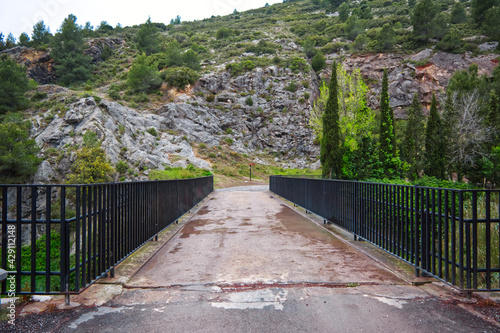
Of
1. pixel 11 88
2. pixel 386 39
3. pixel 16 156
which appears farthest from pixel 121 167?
pixel 386 39

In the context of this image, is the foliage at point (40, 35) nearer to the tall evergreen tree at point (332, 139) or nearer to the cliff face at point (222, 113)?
the cliff face at point (222, 113)

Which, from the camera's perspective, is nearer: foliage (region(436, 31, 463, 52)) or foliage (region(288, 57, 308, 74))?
foliage (region(436, 31, 463, 52))

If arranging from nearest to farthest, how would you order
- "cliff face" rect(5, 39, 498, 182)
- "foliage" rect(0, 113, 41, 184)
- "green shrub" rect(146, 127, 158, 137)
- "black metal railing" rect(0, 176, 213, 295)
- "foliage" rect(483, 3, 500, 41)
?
1. "black metal railing" rect(0, 176, 213, 295)
2. "foliage" rect(0, 113, 41, 184)
3. "cliff face" rect(5, 39, 498, 182)
4. "green shrub" rect(146, 127, 158, 137)
5. "foliage" rect(483, 3, 500, 41)

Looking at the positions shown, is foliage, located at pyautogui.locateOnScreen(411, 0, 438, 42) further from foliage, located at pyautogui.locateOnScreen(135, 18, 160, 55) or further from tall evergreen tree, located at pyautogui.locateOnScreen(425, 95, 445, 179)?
foliage, located at pyautogui.locateOnScreen(135, 18, 160, 55)

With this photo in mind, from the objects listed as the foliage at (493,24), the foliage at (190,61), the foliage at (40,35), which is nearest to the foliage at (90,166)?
the foliage at (190,61)

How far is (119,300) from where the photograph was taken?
11.7ft

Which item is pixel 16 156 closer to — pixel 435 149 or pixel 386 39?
pixel 435 149

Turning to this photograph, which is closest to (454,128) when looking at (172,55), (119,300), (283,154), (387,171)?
(387,171)

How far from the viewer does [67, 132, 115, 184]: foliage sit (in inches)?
1168

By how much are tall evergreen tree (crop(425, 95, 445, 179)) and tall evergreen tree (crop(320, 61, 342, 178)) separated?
14.0 metres

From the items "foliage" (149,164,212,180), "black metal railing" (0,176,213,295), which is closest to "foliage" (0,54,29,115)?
"foliage" (149,164,212,180)

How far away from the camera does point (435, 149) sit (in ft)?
99.4

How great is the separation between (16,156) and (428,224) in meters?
40.2

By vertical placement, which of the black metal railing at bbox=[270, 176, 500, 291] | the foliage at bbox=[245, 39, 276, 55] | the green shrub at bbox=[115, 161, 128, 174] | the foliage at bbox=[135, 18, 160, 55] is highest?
the foliage at bbox=[135, 18, 160, 55]
